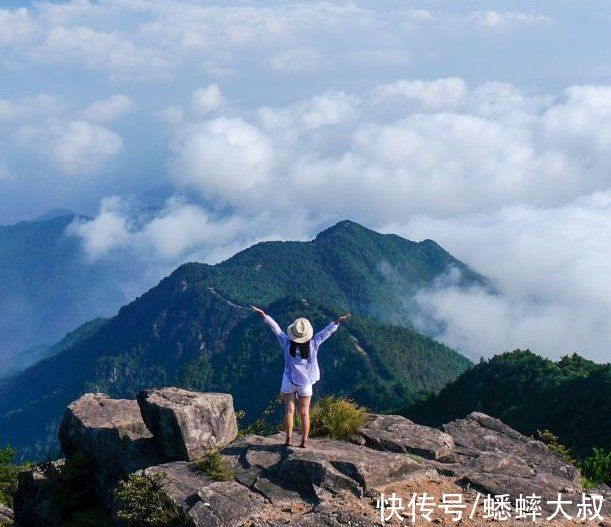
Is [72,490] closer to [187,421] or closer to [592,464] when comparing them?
[187,421]

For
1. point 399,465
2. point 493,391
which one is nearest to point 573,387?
point 493,391

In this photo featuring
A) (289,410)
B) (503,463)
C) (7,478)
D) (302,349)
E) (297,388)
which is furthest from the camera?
(7,478)

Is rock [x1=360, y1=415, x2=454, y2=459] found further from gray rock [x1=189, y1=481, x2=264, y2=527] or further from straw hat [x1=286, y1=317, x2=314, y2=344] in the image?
gray rock [x1=189, y1=481, x2=264, y2=527]

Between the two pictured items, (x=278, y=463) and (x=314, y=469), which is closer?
(x=314, y=469)

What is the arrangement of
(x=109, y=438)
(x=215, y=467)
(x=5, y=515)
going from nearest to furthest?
1. (x=215, y=467)
2. (x=109, y=438)
3. (x=5, y=515)

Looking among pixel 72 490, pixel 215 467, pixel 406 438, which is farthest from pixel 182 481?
pixel 406 438

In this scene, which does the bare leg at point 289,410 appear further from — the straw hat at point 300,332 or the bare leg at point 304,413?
the straw hat at point 300,332

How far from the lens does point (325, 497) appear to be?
600 inches

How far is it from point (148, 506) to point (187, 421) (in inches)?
125

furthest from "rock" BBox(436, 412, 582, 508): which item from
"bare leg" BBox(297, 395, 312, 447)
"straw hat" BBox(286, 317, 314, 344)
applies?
"straw hat" BBox(286, 317, 314, 344)

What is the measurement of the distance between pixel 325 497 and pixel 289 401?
285 centimetres

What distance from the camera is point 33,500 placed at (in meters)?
21.2

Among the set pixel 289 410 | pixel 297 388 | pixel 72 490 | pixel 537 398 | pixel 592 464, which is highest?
pixel 297 388

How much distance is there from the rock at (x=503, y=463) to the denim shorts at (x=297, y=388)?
12.9 ft
